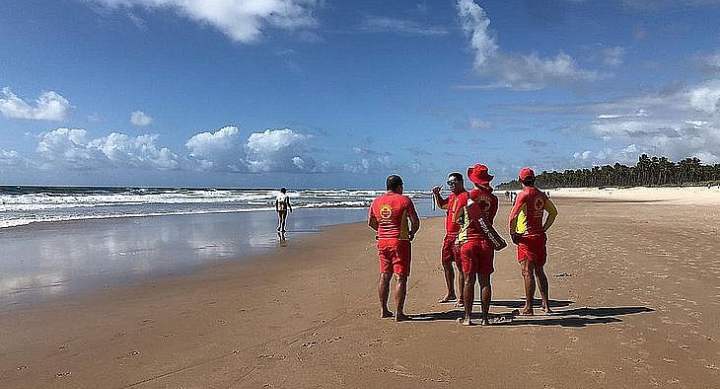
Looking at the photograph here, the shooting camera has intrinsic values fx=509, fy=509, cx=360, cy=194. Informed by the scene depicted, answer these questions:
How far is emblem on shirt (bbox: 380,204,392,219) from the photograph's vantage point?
6.40 meters

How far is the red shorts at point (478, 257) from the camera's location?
20.2 feet

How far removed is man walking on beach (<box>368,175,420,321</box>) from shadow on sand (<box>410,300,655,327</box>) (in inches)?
22.0

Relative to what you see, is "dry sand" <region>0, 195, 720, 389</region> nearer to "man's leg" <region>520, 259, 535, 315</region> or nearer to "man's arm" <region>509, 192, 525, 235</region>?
"man's leg" <region>520, 259, 535, 315</region>

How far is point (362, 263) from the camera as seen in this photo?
37.7 feet

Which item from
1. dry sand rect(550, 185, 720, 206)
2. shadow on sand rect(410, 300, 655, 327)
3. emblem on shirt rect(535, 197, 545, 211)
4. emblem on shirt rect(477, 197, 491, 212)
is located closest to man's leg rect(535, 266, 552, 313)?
shadow on sand rect(410, 300, 655, 327)

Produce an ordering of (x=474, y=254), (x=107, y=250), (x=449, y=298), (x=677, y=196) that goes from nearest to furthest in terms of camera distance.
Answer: (x=474, y=254), (x=449, y=298), (x=107, y=250), (x=677, y=196)

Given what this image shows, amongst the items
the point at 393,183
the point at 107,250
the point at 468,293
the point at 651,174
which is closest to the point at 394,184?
the point at 393,183

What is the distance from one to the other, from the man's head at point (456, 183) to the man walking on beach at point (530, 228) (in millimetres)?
719

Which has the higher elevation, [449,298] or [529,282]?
[529,282]

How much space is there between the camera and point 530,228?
659 centimetres

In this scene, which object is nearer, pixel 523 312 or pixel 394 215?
pixel 394 215

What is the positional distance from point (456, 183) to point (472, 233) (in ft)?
2.61

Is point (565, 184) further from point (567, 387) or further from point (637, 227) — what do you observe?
point (567, 387)

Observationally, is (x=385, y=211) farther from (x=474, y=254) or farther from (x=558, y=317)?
(x=558, y=317)
